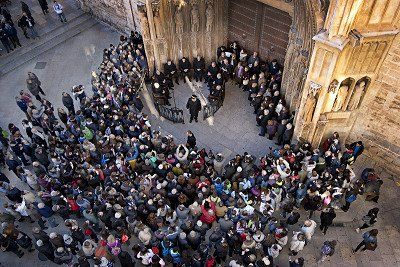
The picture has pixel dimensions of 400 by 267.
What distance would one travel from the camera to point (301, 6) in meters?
13.9

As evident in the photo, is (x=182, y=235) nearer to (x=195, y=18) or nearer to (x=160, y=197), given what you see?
(x=160, y=197)

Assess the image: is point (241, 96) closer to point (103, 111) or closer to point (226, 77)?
point (226, 77)

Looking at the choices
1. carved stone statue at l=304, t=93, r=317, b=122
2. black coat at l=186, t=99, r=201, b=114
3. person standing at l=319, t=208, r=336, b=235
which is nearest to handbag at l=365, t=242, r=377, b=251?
person standing at l=319, t=208, r=336, b=235

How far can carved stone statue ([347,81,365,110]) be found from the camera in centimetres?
1368

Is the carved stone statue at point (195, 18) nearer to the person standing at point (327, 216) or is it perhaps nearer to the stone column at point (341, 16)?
the stone column at point (341, 16)

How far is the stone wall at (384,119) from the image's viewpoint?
12922mm

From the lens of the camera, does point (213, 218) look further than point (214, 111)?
No

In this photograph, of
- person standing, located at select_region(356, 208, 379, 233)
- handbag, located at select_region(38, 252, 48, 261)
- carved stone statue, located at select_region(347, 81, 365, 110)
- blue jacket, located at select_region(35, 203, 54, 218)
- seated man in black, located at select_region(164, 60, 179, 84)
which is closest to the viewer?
person standing, located at select_region(356, 208, 379, 233)

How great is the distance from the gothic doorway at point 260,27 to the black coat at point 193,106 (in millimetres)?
4233

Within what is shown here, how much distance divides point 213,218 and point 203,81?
8097mm

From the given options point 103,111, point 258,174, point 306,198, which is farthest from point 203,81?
point 306,198

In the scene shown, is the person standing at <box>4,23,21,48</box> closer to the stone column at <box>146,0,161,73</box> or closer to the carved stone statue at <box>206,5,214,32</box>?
the stone column at <box>146,0,161,73</box>

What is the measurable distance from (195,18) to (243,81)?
11.3 feet

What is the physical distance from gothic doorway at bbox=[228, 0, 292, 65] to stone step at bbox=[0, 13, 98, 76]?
29.7ft
